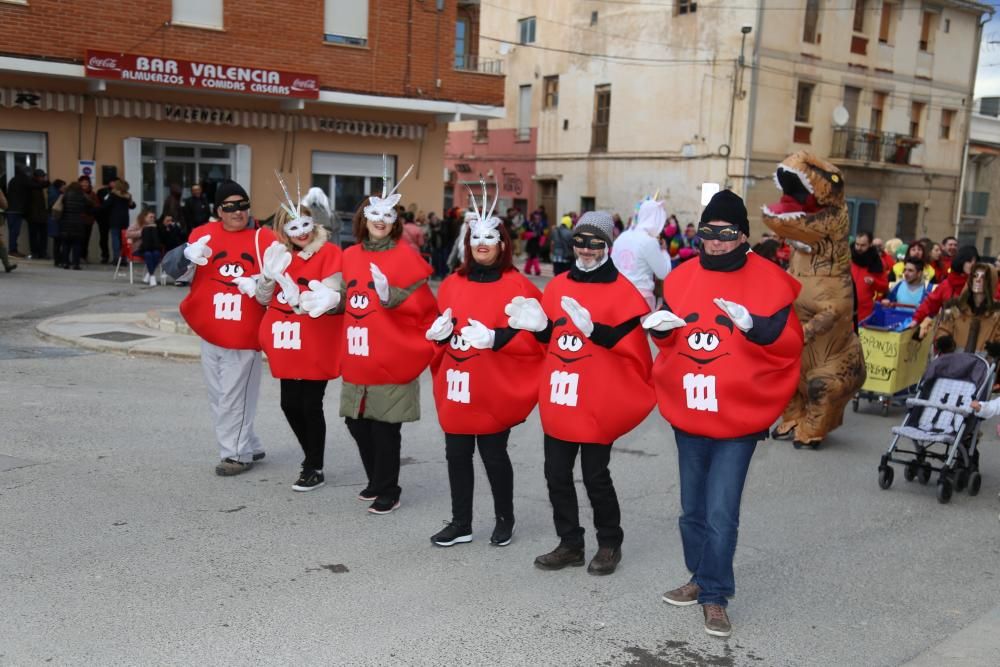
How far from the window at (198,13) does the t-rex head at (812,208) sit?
14515mm

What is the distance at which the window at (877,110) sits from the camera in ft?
107

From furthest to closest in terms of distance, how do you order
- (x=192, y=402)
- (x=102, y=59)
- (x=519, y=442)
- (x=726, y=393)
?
(x=102, y=59)
(x=192, y=402)
(x=519, y=442)
(x=726, y=393)

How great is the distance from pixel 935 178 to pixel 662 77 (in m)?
11.6

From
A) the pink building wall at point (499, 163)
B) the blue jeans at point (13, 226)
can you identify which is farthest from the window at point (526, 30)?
the blue jeans at point (13, 226)

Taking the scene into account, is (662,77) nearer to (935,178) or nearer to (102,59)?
(935,178)

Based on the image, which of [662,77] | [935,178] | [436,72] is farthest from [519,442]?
[935,178]

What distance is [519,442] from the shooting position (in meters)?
8.08

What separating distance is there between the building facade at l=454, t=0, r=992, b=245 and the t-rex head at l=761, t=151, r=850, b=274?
21.0 metres

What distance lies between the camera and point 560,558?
17.1ft

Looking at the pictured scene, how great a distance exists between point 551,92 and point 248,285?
30.3 m

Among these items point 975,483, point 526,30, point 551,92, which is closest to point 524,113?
point 551,92

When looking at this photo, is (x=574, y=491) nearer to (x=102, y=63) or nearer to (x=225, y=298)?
(x=225, y=298)

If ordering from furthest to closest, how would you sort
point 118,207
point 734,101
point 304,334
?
point 734,101, point 118,207, point 304,334

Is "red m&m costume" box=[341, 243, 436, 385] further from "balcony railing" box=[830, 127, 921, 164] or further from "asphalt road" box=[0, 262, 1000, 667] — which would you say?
"balcony railing" box=[830, 127, 921, 164]
